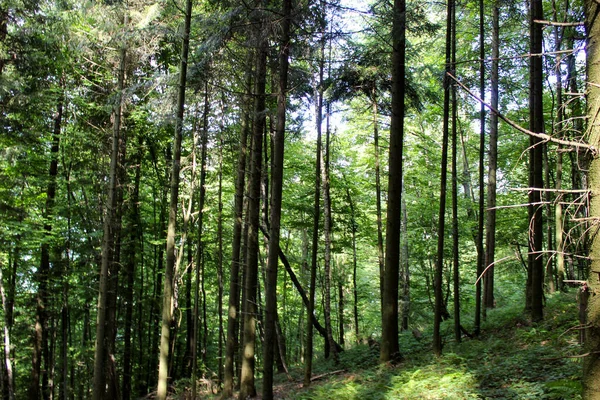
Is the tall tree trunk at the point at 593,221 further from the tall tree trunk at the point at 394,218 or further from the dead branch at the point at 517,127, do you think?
the tall tree trunk at the point at 394,218

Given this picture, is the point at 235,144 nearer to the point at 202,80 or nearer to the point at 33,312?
the point at 202,80

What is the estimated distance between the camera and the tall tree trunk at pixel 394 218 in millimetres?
8562

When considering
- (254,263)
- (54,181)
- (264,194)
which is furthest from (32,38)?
(254,263)

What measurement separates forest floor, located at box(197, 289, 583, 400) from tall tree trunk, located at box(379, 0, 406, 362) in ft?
1.90

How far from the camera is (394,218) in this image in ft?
28.8

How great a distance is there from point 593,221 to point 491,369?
555 cm

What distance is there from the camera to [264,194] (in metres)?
13.8

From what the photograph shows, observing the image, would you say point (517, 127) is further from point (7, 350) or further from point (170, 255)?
point (7, 350)

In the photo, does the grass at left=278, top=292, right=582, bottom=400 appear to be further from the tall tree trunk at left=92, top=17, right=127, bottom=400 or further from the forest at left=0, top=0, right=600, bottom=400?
the tall tree trunk at left=92, top=17, right=127, bottom=400

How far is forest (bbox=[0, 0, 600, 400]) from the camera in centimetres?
727

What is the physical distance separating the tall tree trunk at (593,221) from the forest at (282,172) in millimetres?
12

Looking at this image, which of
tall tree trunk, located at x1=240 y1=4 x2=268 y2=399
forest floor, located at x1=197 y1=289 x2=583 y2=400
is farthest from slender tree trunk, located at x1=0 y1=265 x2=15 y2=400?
forest floor, located at x1=197 y1=289 x2=583 y2=400

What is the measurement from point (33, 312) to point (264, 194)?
11489 mm

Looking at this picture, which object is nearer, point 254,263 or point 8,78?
point 254,263
